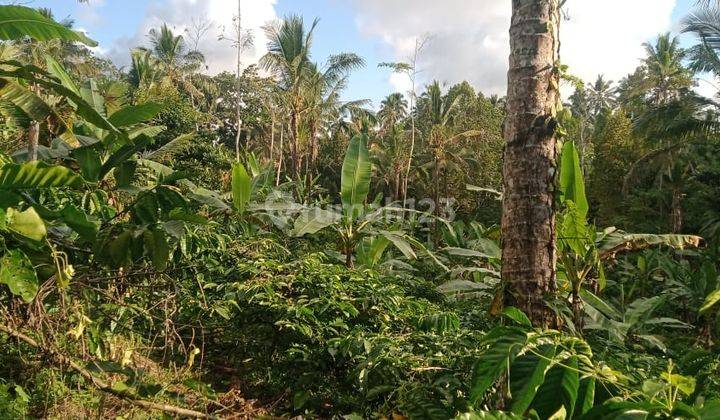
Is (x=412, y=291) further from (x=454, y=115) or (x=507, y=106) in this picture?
(x=454, y=115)

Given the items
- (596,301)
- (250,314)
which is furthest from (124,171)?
(596,301)

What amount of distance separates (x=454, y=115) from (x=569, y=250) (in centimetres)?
1917

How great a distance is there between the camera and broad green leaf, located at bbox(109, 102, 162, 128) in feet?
8.41

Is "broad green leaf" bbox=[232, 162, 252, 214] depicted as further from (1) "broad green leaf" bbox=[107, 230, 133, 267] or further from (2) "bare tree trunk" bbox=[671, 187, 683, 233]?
(2) "bare tree trunk" bbox=[671, 187, 683, 233]

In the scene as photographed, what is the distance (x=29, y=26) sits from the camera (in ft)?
6.82

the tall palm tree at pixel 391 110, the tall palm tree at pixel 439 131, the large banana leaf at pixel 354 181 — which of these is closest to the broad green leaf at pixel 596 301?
the large banana leaf at pixel 354 181

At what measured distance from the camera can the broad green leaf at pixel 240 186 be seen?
5438 mm

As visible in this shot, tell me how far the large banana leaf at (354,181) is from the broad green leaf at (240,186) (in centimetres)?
109

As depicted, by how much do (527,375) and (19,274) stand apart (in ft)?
5.30

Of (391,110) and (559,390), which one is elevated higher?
(391,110)

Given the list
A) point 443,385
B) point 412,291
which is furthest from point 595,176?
point 443,385

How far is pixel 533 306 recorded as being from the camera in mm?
2373

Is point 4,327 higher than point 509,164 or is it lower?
lower

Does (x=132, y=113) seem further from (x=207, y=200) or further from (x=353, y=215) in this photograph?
(x=353, y=215)
